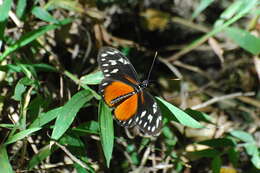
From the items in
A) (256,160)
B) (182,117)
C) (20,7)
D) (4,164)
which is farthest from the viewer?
(256,160)

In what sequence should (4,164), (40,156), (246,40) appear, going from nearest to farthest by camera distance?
1. (4,164)
2. (40,156)
3. (246,40)

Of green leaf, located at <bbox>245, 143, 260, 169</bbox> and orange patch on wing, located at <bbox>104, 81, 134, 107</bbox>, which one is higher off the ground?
orange patch on wing, located at <bbox>104, 81, 134, 107</bbox>

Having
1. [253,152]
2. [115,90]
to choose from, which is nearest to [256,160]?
[253,152]

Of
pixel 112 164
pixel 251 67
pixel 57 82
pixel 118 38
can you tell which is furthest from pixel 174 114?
pixel 251 67

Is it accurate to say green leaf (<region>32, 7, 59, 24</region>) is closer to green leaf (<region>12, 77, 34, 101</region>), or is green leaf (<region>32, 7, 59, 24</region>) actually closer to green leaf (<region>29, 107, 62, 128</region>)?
green leaf (<region>12, 77, 34, 101</region>)

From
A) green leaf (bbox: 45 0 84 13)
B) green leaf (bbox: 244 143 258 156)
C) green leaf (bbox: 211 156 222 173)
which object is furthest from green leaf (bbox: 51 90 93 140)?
green leaf (bbox: 244 143 258 156)

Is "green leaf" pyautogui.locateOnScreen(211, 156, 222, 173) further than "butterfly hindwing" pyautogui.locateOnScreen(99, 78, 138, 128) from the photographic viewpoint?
Yes

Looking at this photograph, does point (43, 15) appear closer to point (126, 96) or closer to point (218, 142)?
point (126, 96)

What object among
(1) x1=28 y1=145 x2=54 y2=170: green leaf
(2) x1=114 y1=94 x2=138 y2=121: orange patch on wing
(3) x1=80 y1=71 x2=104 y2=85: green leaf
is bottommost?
(1) x1=28 y1=145 x2=54 y2=170: green leaf
